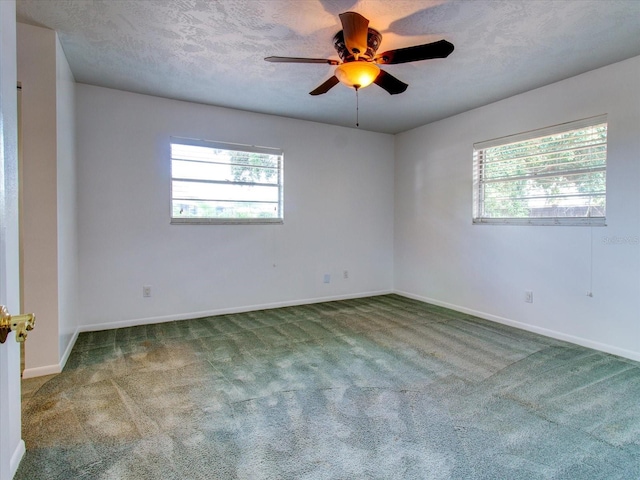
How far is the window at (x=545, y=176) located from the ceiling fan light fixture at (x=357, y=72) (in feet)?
7.26

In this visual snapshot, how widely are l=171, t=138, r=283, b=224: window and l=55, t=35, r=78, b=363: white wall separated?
96 centimetres

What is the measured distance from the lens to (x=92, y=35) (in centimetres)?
255

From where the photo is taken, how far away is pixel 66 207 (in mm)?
2893

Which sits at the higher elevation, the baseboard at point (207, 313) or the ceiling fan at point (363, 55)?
the ceiling fan at point (363, 55)

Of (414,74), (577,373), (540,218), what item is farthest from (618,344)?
(414,74)

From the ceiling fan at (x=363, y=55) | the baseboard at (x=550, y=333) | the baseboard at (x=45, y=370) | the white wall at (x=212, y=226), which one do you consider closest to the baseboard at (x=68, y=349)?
the baseboard at (x=45, y=370)

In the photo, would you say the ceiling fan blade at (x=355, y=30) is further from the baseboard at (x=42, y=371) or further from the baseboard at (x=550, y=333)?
the baseboard at (x=550, y=333)

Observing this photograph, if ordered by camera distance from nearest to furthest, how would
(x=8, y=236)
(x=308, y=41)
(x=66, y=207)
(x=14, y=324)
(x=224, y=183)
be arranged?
(x=14, y=324), (x=8, y=236), (x=308, y=41), (x=66, y=207), (x=224, y=183)

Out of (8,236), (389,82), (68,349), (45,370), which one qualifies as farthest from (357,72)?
(68,349)

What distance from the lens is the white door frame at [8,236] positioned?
1.00 metres

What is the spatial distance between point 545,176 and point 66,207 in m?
4.54

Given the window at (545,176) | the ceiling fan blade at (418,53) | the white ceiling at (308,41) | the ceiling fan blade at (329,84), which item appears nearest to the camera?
the ceiling fan blade at (418,53)

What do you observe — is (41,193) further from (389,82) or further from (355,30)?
(389,82)

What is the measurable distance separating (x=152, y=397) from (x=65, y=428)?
1.52 ft
